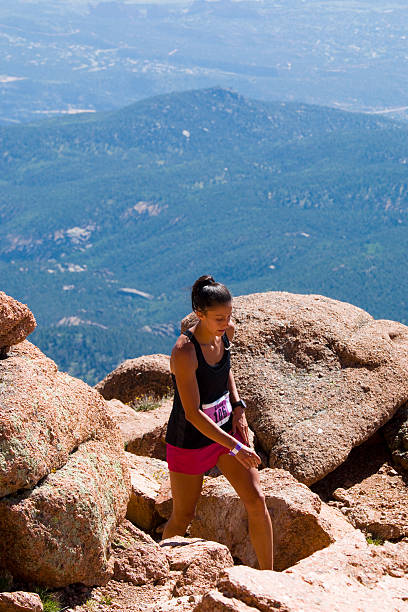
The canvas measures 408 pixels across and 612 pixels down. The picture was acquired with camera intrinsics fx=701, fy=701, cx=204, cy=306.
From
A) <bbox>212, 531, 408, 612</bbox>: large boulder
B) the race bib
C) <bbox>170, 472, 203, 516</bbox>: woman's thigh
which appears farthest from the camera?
<bbox>170, 472, 203, 516</bbox>: woman's thigh

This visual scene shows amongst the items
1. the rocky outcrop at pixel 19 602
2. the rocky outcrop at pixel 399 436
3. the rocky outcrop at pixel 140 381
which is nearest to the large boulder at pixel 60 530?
the rocky outcrop at pixel 19 602

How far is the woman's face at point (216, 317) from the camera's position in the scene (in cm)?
493

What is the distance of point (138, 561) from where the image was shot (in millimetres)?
5062

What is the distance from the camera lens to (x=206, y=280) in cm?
507

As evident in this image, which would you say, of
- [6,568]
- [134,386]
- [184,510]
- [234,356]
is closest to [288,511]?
[184,510]

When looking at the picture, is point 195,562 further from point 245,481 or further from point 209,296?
point 209,296

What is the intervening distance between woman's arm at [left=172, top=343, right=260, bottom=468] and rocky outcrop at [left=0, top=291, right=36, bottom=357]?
142cm

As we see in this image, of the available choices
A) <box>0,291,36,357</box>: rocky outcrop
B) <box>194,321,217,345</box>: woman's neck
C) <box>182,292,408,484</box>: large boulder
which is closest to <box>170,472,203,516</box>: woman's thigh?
<box>194,321,217,345</box>: woman's neck

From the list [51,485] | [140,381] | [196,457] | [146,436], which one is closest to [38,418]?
[51,485]

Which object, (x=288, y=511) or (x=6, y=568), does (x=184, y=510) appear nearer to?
(x=288, y=511)

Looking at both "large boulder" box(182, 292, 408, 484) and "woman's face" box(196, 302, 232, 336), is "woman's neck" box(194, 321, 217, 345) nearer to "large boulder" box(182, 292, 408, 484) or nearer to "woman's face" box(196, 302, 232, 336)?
"woman's face" box(196, 302, 232, 336)

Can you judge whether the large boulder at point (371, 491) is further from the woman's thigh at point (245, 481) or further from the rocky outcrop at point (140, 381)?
the rocky outcrop at point (140, 381)

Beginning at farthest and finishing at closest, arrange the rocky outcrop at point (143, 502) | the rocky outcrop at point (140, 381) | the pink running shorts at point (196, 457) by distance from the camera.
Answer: the rocky outcrop at point (140, 381), the rocky outcrop at point (143, 502), the pink running shorts at point (196, 457)

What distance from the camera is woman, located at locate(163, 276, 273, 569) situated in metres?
4.93
